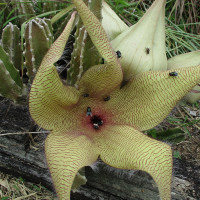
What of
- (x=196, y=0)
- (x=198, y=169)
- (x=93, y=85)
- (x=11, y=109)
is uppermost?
(x=196, y=0)

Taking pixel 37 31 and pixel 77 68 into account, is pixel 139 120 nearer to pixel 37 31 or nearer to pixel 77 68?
pixel 77 68

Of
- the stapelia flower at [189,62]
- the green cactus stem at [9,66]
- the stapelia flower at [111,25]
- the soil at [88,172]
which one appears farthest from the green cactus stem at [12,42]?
the stapelia flower at [189,62]

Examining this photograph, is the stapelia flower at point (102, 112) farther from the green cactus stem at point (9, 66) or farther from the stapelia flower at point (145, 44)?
the green cactus stem at point (9, 66)

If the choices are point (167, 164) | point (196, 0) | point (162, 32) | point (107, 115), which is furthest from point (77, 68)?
point (196, 0)

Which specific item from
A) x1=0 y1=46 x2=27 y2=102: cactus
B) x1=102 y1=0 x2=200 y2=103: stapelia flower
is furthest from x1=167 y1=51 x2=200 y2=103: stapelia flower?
x1=0 y1=46 x2=27 y2=102: cactus

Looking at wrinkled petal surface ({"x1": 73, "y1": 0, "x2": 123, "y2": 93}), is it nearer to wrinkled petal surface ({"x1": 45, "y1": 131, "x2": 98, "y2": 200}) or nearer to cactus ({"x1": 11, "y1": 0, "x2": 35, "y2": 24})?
wrinkled petal surface ({"x1": 45, "y1": 131, "x2": 98, "y2": 200})

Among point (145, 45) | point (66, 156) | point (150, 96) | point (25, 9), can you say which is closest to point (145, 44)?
point (145, 45)
